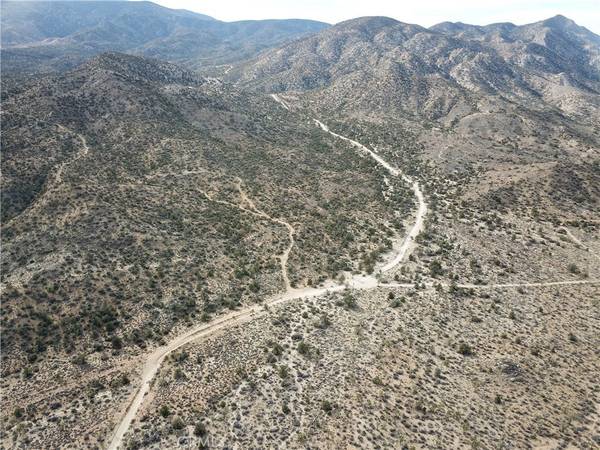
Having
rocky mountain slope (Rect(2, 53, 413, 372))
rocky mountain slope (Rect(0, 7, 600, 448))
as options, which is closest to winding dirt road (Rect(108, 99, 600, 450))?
rocky mountain slope (Rect(0, 7, 600, 448))

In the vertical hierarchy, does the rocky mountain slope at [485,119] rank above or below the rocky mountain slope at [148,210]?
above

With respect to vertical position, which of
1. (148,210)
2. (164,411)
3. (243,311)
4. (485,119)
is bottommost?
(243,311)

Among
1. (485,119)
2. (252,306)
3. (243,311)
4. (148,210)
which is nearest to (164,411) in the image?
(243,311)

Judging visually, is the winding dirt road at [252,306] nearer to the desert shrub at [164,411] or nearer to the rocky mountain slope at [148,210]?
the rocky mountain slope at [148,210]

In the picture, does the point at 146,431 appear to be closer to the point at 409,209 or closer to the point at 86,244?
→ the point at 86,244

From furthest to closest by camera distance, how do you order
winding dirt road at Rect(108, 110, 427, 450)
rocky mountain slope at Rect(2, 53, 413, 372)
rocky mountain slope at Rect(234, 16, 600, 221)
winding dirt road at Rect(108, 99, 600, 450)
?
rocky mountain slope at Rect(234, 16, 600, 221) < rocky mountain slope at Rect(2, 53, 413, 372) < winding dirt road at Rect(108, 99, 600, 450) < winding dirt road at Rect(108, 110, 427, 450)

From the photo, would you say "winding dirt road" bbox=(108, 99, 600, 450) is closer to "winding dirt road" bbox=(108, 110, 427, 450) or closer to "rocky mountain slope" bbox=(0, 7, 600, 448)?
"winding dirt road" bbox=(108, 110, 427, 450)

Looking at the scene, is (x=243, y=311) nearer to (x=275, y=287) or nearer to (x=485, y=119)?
(x=275, y=287)

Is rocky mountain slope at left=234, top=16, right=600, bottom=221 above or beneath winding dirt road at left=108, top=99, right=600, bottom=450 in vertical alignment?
above

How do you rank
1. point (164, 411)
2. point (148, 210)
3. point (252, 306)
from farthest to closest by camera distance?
1. point (148, 210)
2. point (252, 306)
3. point (164, 411)

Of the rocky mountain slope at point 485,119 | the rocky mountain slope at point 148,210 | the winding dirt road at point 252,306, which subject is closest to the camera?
the winding dirt road at point 252,306

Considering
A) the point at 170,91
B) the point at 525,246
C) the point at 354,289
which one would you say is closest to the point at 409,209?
the point at 525,246

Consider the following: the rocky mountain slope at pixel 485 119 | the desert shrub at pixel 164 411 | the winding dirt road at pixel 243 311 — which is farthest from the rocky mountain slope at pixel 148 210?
the rocky mountain slope at pixel 485 119
